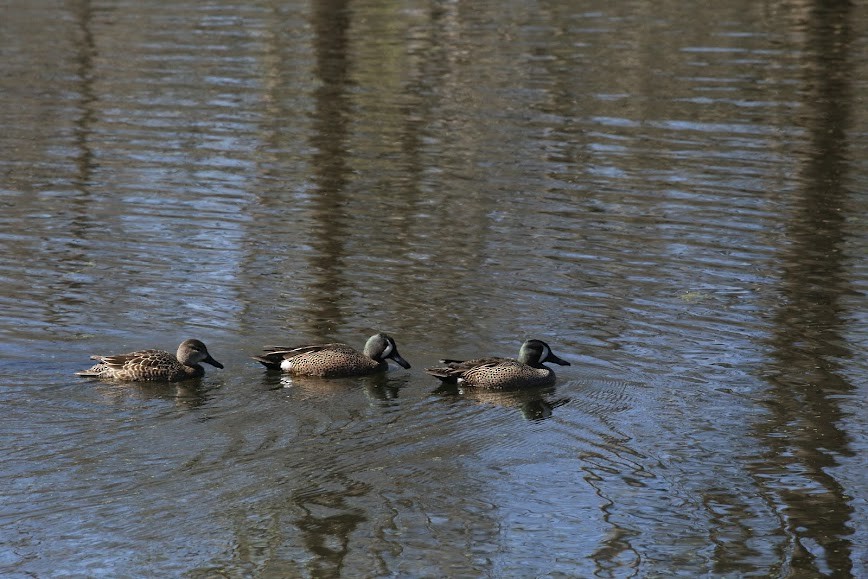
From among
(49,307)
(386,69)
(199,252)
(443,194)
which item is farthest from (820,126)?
(49,307)

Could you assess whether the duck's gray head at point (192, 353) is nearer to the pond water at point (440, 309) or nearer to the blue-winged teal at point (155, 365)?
the blue-winged teal at point (155, 365)

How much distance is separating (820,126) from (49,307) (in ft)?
43.1

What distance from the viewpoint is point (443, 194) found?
58.2 feet

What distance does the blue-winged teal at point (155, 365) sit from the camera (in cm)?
1124

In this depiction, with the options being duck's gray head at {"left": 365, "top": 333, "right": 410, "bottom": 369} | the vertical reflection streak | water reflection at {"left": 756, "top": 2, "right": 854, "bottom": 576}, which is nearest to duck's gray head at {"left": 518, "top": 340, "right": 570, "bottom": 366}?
duck's gray head at {"left": 365, "top": 333, "right": 410, "bottom": 369}

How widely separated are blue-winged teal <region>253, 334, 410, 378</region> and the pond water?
163mm

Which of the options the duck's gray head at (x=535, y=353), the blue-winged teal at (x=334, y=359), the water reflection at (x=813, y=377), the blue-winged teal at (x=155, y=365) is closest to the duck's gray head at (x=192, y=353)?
the blue-winged teal at (x=155, y=365)

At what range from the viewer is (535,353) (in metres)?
11.6

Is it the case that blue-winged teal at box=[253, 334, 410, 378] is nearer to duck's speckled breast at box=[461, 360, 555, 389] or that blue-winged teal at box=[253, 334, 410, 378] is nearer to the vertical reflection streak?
duck's speckled breast at box=[461, 360, 555, 389]

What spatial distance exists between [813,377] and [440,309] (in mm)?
3463

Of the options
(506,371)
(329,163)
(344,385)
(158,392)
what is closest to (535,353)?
(506,371)

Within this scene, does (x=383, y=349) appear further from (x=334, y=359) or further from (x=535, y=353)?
(x=535, y=353)

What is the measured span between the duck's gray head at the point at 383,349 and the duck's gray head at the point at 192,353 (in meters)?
1.32

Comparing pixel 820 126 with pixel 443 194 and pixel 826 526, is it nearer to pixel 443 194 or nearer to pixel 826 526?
pixel 443 194
